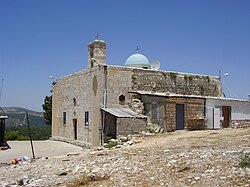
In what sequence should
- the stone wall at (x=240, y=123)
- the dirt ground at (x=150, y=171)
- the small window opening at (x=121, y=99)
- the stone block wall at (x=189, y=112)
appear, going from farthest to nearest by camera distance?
the stone wall at (x=240, y=123), the small window opening at (x=121, y=99), the stone block wall at (x=189, y=112), the dirt ground at (x=150, y=171)

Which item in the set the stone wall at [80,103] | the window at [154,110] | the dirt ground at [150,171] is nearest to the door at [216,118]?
the window at [154,110]

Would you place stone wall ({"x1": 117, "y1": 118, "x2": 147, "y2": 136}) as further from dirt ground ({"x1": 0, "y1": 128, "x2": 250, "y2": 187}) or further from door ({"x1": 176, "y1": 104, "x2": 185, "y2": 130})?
dirt ground ({"x1": 0, "y1": 128, "x2": 250, "y2": 187})

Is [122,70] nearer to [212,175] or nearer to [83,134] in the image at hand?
[83,134]

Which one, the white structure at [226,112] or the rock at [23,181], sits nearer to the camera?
the rock at [23,181]

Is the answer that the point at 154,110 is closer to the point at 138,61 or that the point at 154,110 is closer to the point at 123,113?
the point at 123,113

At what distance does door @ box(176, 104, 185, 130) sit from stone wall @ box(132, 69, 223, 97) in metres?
1.98

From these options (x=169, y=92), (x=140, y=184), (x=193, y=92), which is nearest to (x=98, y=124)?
(x=169, y=92)

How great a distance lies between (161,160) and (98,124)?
421 inches

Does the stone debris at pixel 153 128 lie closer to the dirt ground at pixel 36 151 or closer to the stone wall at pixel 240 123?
the dirt ground at pixel 36 151

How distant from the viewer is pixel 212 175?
7.55m

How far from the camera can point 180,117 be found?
21375 mm

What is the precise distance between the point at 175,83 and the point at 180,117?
3061mm

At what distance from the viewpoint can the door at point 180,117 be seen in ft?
69.7

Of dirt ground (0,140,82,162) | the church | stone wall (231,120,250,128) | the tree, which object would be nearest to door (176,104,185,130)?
the church
